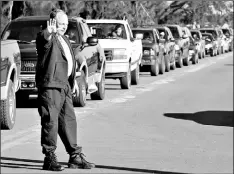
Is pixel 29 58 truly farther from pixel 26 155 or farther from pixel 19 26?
pixel 26 155

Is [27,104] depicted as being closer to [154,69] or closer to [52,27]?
[52,27]

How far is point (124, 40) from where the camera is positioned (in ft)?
73.4

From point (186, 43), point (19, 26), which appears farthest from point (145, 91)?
point (186, 43)

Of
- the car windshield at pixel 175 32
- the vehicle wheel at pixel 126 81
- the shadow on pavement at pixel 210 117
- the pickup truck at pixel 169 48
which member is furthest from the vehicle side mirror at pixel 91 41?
the car windshield at pixel 175 32

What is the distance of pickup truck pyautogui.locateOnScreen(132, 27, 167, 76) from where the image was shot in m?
29.1

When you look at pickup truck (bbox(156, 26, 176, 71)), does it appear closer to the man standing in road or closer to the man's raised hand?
the man standing in road

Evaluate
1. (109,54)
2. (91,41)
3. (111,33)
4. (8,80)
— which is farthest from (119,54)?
(8,80)

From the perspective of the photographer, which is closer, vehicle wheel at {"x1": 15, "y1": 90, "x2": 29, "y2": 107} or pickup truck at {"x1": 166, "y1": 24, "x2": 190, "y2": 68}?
vehicle wheel at {"x1": 15, "y1": 90, "x2": 29, "y2": 107}

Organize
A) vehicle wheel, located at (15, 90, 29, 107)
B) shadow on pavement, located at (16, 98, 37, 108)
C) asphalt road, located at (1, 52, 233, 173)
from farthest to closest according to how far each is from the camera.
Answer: vehicle wheel, located at (15, 90, 29, 107)
shadow on pavement, located at (16, 98, 37, 108)
asphalt road, located at (1, 52, 233, 173)

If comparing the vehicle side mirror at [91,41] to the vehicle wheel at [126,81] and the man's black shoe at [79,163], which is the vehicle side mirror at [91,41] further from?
the man's black shoe at [79,163]

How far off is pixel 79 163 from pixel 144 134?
11.9ft

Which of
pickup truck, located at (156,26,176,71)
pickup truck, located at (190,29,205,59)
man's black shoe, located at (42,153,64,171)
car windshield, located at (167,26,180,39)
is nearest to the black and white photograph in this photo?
man's black shoe, located at (42,153,64,171)

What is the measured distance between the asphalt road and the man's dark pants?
29 cm

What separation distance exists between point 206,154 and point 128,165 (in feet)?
4.62
